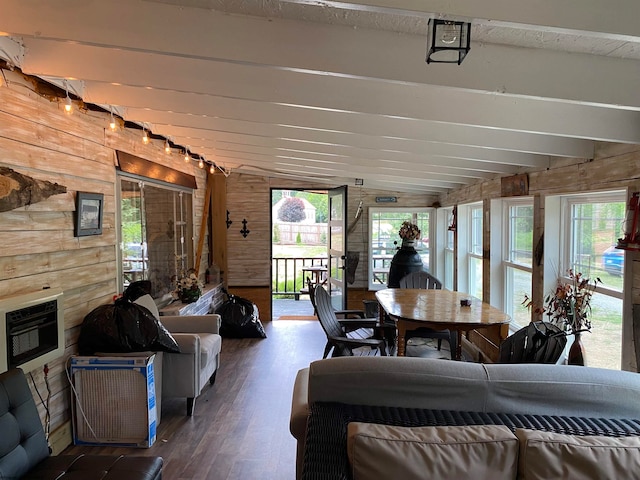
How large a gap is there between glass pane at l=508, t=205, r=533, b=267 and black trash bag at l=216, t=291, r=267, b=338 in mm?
3270

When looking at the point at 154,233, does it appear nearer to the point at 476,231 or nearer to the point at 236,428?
the point at 236,428

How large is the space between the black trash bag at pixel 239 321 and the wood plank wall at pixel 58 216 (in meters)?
2.34

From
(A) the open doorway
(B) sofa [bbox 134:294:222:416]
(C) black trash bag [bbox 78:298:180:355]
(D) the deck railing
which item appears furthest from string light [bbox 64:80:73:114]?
(A) the open doorway

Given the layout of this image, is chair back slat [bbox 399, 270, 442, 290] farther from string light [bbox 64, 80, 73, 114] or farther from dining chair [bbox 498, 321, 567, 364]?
string light [bbox 64, 80, 73, 114]

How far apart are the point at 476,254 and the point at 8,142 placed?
14.8ft

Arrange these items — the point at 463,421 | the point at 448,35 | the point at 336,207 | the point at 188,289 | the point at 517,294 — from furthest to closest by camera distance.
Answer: the point at 336,207, the point at 188,289, the point at 517,294, the point at 463,421, the point at 448,35

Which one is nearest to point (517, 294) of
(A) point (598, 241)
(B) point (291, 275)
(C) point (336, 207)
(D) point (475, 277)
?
(D) point (475, 277)

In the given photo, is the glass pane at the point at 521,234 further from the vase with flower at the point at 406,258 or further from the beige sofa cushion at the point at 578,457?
the beige sofa cushion at the point at 578,457

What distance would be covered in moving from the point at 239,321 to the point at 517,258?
3459mm

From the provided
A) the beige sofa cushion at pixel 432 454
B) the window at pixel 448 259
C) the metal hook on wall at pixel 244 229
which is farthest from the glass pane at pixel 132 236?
the window at pixel 448 259

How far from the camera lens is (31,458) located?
1894 mm

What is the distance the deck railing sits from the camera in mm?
9016

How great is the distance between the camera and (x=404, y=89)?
2219 millimetres

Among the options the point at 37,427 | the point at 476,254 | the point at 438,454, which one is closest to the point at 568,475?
the point at 438,454
